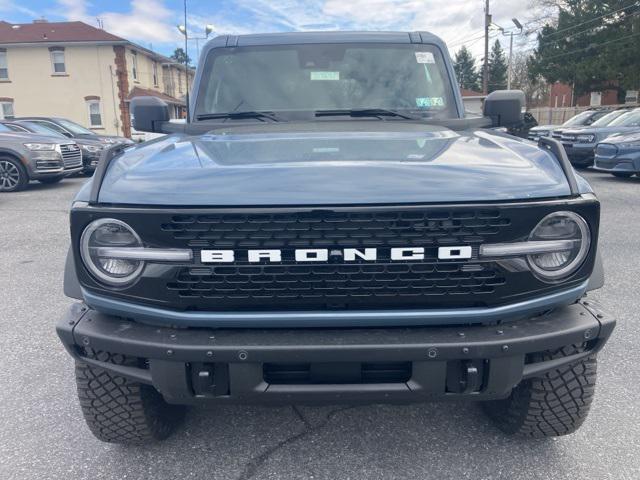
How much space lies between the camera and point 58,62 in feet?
108

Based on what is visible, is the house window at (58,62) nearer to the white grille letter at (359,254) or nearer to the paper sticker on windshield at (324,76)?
the paper sticker on windshield at (324,76)

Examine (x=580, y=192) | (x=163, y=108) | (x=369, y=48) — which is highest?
(x=369, y=48)

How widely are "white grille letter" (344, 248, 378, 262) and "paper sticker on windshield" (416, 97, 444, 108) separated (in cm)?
173

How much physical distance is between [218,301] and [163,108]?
208 centimetres

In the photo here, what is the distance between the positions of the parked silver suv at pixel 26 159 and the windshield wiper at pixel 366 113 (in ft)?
32.2

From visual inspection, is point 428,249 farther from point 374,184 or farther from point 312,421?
point 312,421

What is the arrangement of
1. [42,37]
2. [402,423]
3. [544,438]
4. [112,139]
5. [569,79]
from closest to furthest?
[544,438] → [402,423] → [112,139] → [42,37] → [569,79]

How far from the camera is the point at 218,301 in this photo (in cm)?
199

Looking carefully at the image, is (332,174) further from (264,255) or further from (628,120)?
(628,120)

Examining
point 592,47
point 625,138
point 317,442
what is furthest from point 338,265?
point 592,47

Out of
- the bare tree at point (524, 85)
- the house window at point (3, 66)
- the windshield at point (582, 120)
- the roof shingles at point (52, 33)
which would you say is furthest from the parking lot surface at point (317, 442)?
the bare tree at point (524, 85)

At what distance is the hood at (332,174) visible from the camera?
6.31 feet

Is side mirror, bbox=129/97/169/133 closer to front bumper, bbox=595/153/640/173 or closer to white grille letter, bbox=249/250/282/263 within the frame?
white grille letter, bbox=249/250/282/263

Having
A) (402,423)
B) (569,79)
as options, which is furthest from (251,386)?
(569,79)
